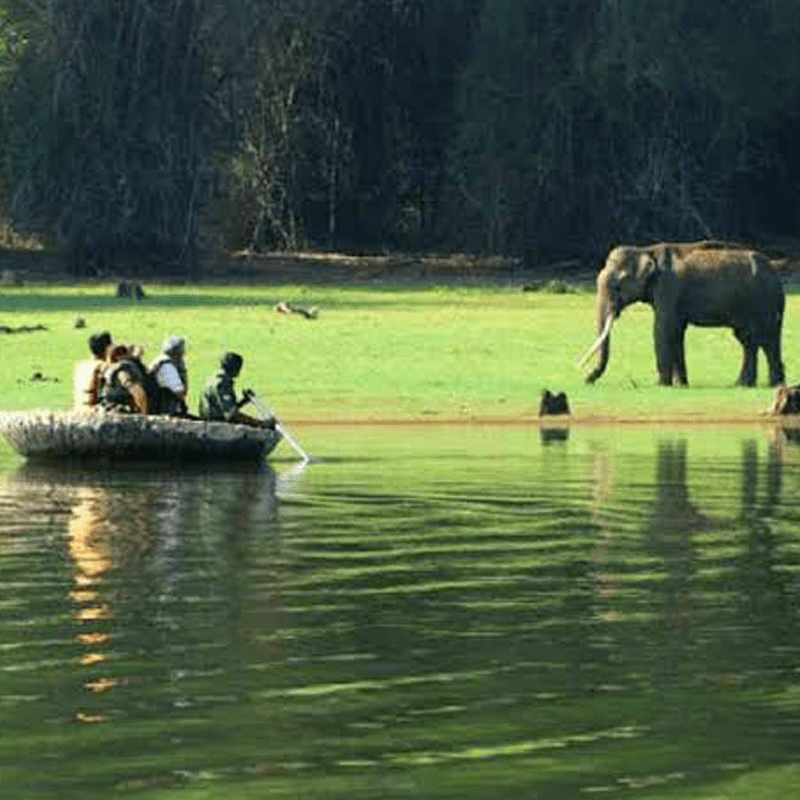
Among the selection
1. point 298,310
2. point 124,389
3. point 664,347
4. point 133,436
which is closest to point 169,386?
point 124,389

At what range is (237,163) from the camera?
2815 inches

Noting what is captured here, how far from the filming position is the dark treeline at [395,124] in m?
63.7

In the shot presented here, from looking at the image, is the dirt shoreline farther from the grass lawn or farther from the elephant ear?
the elephant ear

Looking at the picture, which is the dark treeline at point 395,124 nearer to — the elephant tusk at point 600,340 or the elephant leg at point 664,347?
the elephant tusk at point 600,340

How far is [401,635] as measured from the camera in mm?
16391

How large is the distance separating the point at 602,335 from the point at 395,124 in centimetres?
3367

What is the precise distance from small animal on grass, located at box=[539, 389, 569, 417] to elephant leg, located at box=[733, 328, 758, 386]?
13.3 feet

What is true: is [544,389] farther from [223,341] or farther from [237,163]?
[237,163]

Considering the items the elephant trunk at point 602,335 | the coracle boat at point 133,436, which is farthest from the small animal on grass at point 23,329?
the coracle boat at point 133,436

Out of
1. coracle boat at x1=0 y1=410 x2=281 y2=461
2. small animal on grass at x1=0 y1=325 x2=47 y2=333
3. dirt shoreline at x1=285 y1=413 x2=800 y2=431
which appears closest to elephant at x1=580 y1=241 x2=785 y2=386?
dirt shoreline at x1=285 y1=413 x2=800 y2=431

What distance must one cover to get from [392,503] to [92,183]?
39865mm

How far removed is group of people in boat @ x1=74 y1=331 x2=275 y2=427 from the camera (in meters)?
28.9

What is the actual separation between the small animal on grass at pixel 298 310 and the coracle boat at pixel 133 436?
57.2ft

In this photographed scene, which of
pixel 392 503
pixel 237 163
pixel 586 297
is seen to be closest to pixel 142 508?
pixel 392 503
